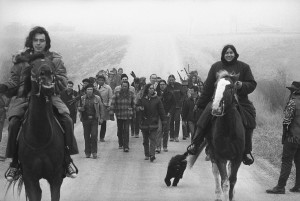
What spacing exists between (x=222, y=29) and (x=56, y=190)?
130800 mm

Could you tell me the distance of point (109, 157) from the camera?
18234 millimetres

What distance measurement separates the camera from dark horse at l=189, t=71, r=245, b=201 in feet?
34.7

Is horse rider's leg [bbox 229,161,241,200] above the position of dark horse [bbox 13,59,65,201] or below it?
below

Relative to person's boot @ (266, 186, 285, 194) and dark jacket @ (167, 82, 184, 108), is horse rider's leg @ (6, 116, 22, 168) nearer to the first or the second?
person's boot @ (266, 186, 285, 194)

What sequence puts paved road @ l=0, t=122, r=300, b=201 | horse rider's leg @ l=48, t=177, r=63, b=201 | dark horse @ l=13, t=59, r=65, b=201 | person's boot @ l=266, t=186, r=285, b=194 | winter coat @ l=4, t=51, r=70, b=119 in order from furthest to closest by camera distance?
person's boot @ l=266, t=186, r=285, b=194 → paved road @ l=0, t=122, r=300, b=201 → horse rider's leg @ l=48, t=177, r=63, b=201 → winter coat @ l=4, t=51, r=70, b=119 → dark horse @ l=13, t=59, r=65, b=201

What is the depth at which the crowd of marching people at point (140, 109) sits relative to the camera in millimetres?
18094

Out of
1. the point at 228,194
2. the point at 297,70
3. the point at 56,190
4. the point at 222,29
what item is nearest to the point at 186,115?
the point at 228,194

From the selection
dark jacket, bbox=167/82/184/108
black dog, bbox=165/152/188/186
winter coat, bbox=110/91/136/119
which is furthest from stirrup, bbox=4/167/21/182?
dark jacket, bbox=167/82/184/108

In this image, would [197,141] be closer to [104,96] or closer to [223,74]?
[223,74]

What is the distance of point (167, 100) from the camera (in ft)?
68.9

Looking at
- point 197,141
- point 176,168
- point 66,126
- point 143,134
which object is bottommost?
point 143,134

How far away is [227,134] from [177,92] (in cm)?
1078

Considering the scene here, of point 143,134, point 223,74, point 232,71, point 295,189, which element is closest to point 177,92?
point 143,134

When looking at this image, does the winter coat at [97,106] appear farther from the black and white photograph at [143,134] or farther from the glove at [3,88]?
the glove at [3,88]
